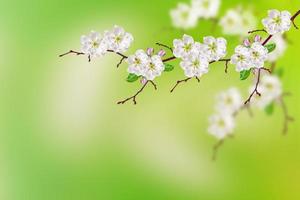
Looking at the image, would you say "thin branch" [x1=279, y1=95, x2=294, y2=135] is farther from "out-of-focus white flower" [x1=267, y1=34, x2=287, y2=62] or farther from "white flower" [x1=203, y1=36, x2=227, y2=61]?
"white flower" [x1=203, y1=36, x2=227, y2=61]

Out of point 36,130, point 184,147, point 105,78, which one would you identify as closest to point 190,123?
point 184,147

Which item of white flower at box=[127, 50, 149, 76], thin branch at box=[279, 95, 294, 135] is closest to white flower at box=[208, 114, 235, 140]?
thin branch at box=[279, 95, 294, 135]

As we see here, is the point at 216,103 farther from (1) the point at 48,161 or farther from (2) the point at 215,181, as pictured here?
(1) the point at 48,161

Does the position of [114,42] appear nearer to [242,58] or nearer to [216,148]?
[242,58]

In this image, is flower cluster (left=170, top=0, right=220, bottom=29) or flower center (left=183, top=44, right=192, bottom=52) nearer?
flower center (left=183, top=44, right=192, bottom=52)

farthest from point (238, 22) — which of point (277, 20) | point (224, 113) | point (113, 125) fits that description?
point (277, 20)

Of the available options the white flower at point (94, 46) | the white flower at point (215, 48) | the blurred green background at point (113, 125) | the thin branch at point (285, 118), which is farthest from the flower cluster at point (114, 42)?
the thin branch at point (285, 118)
